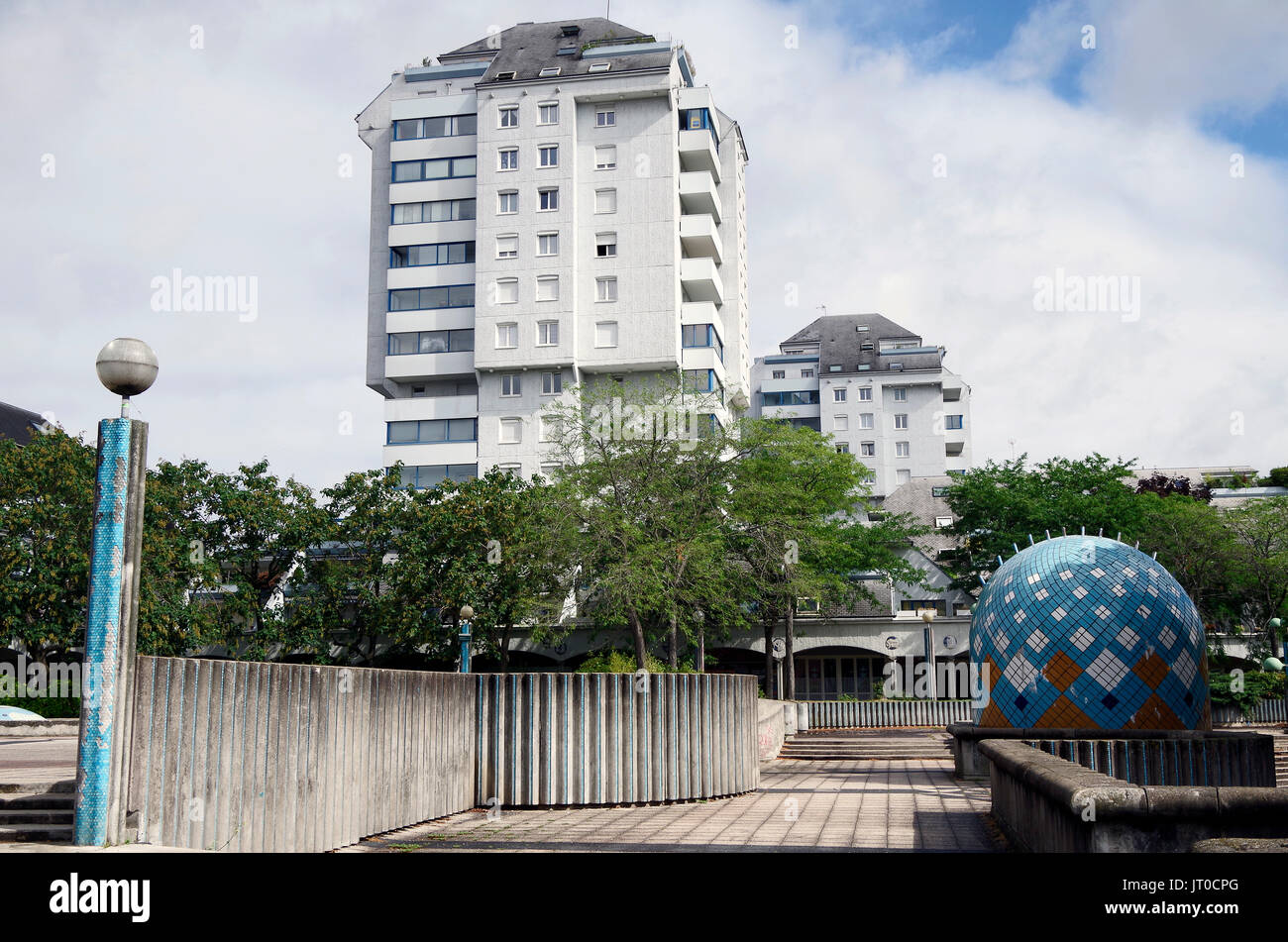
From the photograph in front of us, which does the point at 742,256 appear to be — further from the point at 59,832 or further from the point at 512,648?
the point at 59,832

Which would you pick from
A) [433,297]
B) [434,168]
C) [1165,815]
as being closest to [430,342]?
[433,297]

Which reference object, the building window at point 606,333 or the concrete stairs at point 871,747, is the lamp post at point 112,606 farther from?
the building window at point 606,333

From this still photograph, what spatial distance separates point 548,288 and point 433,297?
22.7 ft

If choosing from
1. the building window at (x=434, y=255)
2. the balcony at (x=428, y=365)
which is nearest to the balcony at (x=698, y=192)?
the building window at (x=434, y=255)

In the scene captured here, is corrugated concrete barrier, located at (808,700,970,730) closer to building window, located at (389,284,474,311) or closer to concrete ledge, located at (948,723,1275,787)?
concrete ledge, located at (948,723,1275,787)

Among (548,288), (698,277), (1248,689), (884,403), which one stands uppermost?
(884,403)

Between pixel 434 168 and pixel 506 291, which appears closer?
pixel 506 291

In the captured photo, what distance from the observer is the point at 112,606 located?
745 cm

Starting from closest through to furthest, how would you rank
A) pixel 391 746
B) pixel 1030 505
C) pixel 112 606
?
pixel 112 606
pixel 391 746
pixel 1030 505

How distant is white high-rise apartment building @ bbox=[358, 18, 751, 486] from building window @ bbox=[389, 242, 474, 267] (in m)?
0.08

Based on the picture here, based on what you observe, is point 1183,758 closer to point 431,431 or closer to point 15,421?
point 431,431

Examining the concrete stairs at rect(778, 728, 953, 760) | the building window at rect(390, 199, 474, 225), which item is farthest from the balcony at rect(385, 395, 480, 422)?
the concrete stairs at rect(778, 728, 953, 760)
